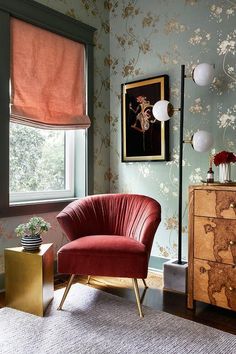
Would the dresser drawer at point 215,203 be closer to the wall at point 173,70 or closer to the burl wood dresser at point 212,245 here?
the burl wood dresser at point 212,245

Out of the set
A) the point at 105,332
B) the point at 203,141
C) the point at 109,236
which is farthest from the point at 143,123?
the point at 105,332

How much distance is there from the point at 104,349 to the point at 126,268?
1.64 ft

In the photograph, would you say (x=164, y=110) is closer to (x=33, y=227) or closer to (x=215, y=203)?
(x=215, y=203)

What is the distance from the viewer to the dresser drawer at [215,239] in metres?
2.07

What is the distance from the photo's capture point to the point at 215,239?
7.03 ft

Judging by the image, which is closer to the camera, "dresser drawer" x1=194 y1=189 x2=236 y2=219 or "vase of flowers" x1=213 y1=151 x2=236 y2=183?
"dresser drawer" x1=194 y1=189 x2=236 y2=219

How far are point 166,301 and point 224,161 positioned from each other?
3.59 ft

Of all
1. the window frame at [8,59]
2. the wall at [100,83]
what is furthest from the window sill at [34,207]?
the wall at [100,83]

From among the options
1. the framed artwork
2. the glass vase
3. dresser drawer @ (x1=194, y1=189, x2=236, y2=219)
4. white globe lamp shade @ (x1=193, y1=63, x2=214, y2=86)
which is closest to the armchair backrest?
dresser drawer @ (x1=194, y1=189, x2=236, y2=219)

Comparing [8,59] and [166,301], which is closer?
[166,301]

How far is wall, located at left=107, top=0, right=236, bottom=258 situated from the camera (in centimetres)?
263

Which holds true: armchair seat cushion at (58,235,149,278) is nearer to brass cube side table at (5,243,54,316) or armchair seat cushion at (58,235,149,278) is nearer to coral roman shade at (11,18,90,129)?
brass cube side table at (5,243,54,316)

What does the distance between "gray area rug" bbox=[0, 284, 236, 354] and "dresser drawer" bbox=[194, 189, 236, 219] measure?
2.29 ft

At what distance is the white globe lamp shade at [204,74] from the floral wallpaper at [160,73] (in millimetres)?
217
